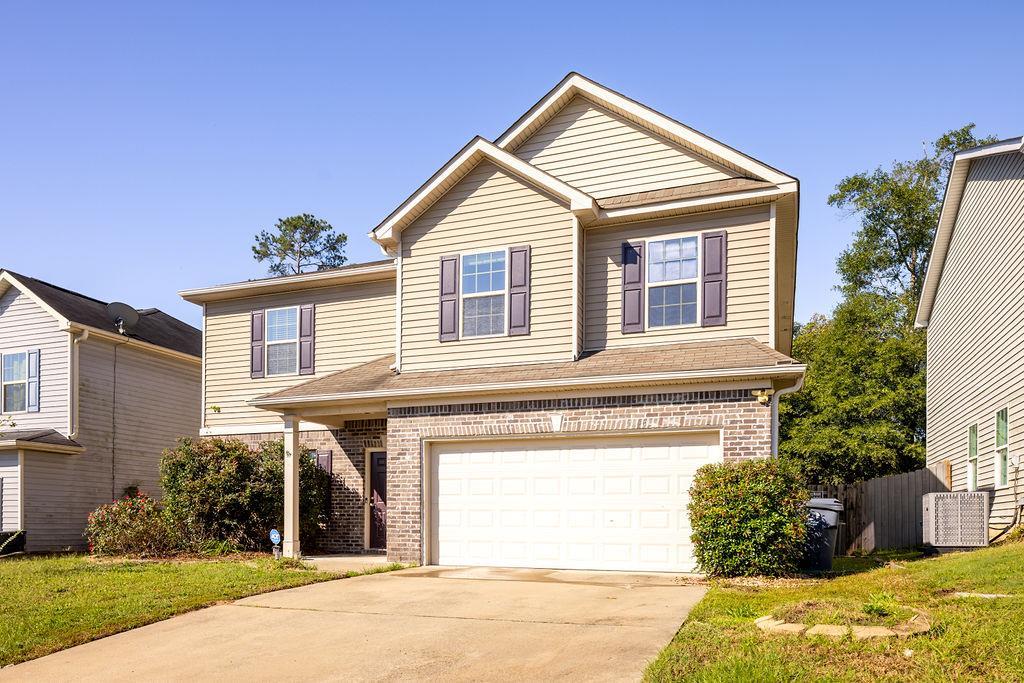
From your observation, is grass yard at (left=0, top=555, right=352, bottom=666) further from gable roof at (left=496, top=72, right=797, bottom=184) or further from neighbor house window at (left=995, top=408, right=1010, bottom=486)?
neighbor house window at (left=995, top=408, right=1010, bottom=486)

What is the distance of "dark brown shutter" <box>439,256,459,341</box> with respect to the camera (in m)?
15.6

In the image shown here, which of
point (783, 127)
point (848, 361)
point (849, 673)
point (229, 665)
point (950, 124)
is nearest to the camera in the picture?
point (849, 673)

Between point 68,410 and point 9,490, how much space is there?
7.05 feet

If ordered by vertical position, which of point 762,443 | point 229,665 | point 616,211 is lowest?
point 229,665

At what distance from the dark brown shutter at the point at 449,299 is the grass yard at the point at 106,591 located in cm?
456

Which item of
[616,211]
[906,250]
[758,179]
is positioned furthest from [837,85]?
[906,250]

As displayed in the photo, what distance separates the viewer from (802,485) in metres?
12.2

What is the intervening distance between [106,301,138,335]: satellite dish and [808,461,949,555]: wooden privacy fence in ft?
56.6

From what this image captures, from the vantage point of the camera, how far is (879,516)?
1892 cm

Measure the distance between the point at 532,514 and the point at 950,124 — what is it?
96.3 ft

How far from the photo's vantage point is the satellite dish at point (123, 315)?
2302 cm

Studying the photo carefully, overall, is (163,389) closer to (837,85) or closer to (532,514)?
(532,514)

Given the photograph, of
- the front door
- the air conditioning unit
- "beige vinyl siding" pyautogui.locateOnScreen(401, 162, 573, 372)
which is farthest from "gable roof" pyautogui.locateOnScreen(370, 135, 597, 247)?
the air conditioning unit

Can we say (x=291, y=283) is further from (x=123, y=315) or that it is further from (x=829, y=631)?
(x=829, y=631)
